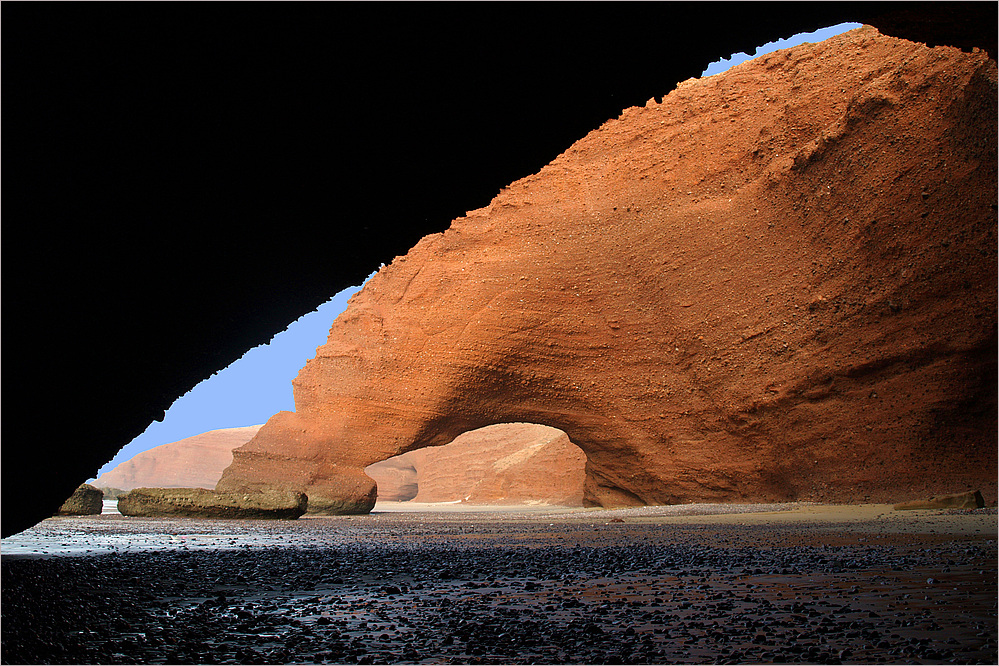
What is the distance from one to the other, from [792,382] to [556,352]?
552 centimetres

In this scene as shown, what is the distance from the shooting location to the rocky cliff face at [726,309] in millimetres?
13078

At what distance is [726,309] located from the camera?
15.9 m

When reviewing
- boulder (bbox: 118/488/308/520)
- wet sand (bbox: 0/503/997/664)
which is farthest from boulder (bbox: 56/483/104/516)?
wet sand (bbox: 0/503/997/664)

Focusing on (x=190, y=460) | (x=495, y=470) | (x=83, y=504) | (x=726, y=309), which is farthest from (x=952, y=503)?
(x=190, y=460)

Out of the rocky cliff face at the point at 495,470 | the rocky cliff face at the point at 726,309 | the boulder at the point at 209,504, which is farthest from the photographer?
the rocky cliff face at the point at 495,470

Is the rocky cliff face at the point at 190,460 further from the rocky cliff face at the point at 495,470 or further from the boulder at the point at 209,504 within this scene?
the boulder at the point at 209,504

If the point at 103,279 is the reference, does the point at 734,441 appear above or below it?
below

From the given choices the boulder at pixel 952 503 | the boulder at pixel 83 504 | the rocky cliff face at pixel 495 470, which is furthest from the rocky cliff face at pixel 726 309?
the rocky cliff face at pixel 495 470

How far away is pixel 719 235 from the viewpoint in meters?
16.2

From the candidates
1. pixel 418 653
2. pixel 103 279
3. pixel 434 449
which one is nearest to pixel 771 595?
pixel 418 653

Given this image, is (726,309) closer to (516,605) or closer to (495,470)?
(516,605)

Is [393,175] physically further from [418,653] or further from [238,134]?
[418,653]

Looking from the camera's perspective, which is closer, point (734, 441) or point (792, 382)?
point (792, 382)

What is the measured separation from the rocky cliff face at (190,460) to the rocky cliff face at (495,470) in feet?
97.2
